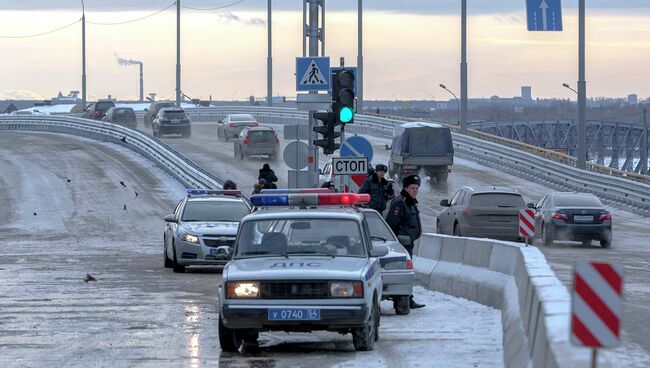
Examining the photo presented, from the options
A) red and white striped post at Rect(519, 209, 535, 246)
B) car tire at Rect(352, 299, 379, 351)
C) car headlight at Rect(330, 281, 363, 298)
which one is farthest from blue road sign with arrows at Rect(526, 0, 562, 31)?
car headlight at Rect(330, 281, 363, 298)

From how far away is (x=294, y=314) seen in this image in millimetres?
13008

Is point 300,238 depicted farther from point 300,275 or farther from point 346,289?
point 346,289

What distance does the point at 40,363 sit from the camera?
12523 mm

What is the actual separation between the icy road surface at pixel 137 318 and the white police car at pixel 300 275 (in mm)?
332

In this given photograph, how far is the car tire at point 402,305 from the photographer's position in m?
17.1

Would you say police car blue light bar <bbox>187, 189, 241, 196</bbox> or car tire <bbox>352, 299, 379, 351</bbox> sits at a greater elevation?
police car blue light bar <bbox>187, 189, 241, 196</bbox>

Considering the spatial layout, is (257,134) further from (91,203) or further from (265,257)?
(265,257)

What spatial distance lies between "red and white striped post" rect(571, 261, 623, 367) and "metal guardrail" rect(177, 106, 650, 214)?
37.3 metres

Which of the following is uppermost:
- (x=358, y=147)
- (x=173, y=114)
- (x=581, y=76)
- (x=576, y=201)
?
(x=581, y=76)

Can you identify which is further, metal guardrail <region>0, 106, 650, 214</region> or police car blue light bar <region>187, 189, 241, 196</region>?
metal guardrail <region>0, 106, 650, 214</region>

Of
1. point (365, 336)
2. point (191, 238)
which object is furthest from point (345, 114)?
point (365, 336)

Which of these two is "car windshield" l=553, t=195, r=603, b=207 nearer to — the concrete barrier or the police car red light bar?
the police car red light bar

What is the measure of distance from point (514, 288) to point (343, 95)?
1040 centimetres

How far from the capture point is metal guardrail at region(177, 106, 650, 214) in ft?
150
